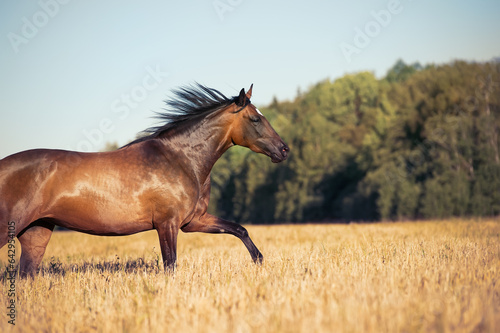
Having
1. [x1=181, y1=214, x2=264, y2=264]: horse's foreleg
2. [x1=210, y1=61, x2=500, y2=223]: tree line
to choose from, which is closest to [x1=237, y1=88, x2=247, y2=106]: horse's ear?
[x1=181, y1=214, x2=264, y2=264]: horse's foreleg

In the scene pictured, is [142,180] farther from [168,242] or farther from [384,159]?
[384,159]

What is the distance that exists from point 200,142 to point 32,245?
2742mm

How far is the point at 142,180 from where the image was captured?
6598 millimetres

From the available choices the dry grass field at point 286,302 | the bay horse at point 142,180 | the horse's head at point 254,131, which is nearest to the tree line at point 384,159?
the horse's head at point 254,131

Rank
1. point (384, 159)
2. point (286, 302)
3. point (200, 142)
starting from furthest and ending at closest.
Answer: point (384, 159) < point (200, 142) < point (286, 302)

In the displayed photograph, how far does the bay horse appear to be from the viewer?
6250 mm

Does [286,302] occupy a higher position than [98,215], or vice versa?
[98,215]

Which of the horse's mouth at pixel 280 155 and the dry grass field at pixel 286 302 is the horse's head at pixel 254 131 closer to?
the horse's mouth at pixel 280 155

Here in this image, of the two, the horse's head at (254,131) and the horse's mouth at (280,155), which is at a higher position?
the horse's head at (254,131)

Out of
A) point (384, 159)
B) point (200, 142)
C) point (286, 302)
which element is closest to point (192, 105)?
Result: point (200, 142)

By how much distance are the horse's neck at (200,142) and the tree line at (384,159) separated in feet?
108

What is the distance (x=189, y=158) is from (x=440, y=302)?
156 inches

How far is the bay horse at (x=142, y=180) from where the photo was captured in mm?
6250

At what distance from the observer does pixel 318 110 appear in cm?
7238
